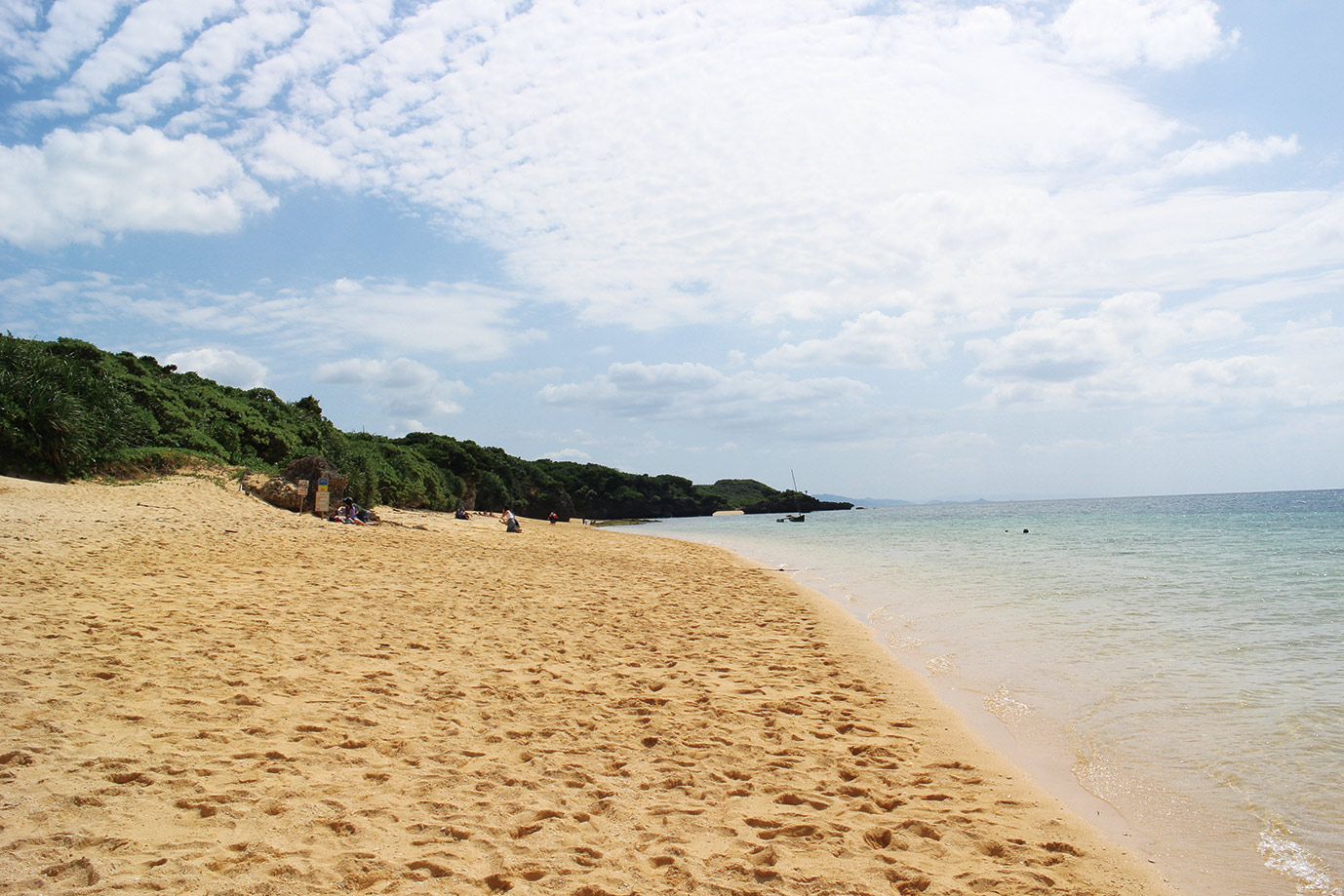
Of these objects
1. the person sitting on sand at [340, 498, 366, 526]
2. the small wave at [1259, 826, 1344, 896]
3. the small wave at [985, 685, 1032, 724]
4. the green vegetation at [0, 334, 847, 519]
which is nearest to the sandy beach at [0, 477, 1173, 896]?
the small wave at [985, 685, 1032, 724]

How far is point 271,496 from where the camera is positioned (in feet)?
66.8

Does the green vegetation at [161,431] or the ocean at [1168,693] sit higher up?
the green vegetation at [161,431]

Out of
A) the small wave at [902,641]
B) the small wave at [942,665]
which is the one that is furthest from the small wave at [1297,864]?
the small wave at [902,641]

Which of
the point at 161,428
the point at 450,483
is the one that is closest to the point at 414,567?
the point at 161,428

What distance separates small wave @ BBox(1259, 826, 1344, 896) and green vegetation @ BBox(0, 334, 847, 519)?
2237cm

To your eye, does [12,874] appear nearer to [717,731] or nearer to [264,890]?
[264,890]

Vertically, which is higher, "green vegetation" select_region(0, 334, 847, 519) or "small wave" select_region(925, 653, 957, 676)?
"green vegetation" select_region(0, 334, 847, 519)

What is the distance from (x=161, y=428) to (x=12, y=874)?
23949 millimetres

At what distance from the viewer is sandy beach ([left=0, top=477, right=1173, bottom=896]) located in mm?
3383

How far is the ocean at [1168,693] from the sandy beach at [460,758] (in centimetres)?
57

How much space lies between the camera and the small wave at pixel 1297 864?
3805 mm

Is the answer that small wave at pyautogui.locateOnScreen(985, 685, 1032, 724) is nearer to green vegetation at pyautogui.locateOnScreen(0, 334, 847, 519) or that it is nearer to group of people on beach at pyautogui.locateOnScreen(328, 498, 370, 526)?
group of people on beach at pyautogui.locateOnScreen(328, 498, 370, 526)

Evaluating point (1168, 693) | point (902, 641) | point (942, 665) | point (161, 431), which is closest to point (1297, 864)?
point (1168, 693)

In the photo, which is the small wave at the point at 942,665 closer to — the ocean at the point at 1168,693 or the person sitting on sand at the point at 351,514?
the ocean at the point at 1168,693
